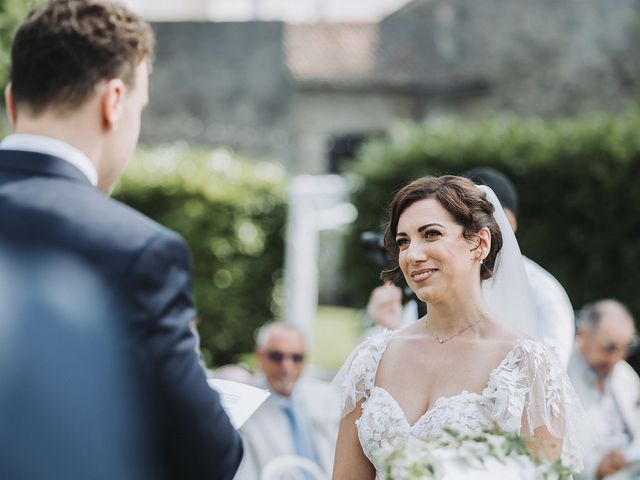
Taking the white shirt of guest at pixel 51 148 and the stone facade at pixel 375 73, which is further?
the stone facade at pixel 375 73

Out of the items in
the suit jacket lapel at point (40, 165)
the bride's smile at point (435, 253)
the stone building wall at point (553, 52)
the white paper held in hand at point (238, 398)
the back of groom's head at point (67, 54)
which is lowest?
the white paper held in hand at point (238, 398)

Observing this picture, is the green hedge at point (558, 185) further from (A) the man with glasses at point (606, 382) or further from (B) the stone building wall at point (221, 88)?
(B) the stone building wall at point (221, 88)

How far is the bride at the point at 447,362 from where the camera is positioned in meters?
3.14

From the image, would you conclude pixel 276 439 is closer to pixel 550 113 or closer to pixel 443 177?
pixel 443 177

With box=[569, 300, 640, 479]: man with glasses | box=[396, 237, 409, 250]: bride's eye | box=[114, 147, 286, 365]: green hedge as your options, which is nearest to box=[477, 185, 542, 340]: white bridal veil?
box=[396, 237, 409, 250]: bride's eye

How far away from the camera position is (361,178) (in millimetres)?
12414

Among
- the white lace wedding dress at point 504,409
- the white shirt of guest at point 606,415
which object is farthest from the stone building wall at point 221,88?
the white lace wedding dress at point 504,409

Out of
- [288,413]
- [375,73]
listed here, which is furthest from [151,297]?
[375,73]

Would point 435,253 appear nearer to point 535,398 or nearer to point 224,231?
point 535,398

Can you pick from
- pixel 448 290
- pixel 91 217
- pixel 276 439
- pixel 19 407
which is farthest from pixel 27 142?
pixel 276 439

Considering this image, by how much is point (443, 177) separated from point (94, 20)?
1848 mm

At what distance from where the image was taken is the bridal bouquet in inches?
95.9

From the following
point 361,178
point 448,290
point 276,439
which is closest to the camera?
point 448,290

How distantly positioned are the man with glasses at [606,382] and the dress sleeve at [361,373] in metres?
3.21
